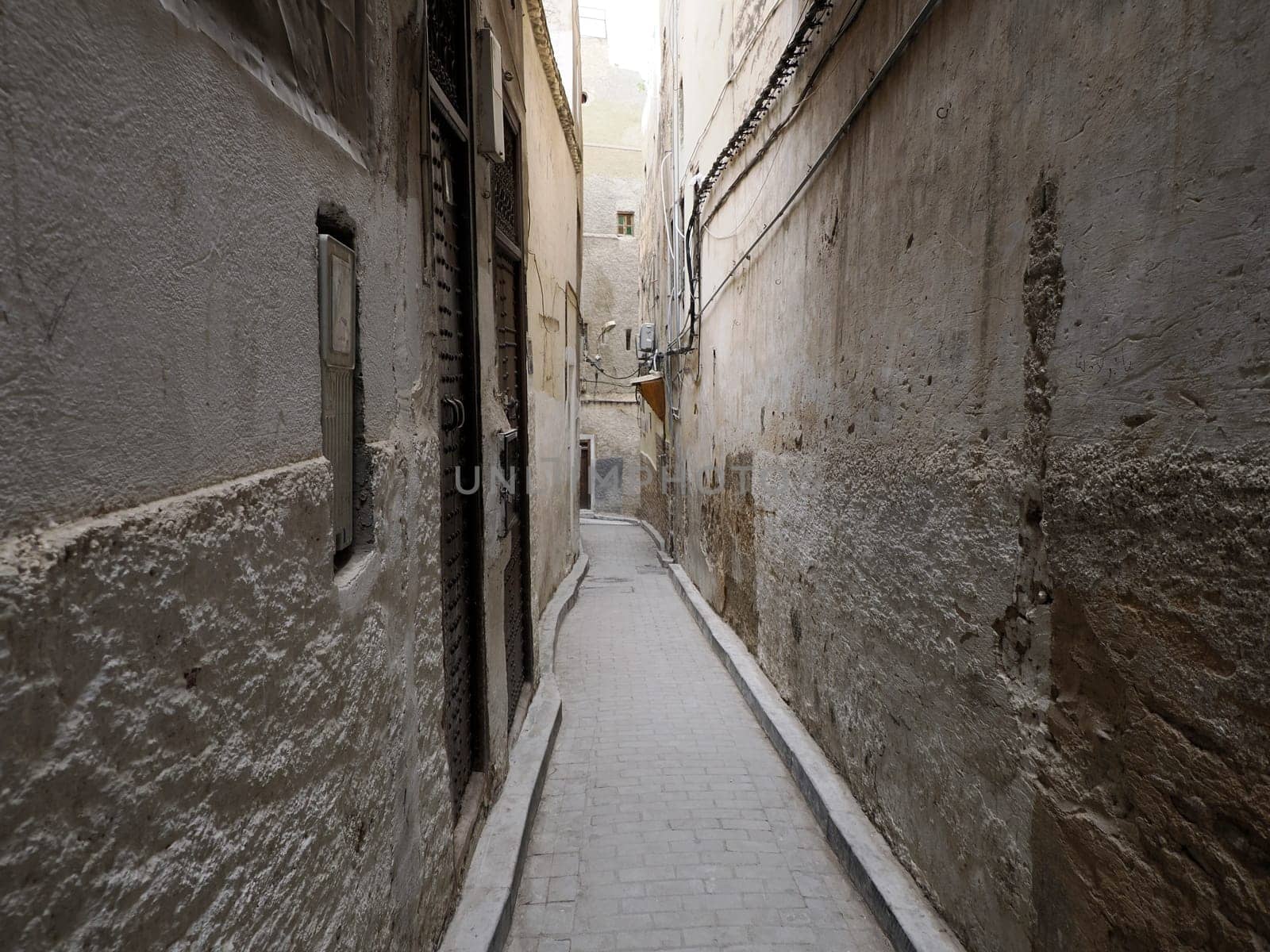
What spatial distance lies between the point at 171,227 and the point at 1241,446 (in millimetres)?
2008

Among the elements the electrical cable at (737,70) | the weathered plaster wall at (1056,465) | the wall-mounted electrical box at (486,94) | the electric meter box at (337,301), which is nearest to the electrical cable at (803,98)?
the weathered plaster wall at (1056,465)

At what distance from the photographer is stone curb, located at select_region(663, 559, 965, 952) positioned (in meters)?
2.92

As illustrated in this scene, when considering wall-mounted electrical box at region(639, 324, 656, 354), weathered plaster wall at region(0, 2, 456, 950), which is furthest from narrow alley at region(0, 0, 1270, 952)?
wall-mounted electrical box at region(639, 324, 656, 354)

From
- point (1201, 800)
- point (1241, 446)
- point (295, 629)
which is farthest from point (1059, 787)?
point (295, 629)

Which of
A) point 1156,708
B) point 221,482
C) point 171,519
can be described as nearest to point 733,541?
point 1156,708

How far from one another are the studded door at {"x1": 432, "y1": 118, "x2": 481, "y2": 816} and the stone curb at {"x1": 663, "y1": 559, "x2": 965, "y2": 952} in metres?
1.77

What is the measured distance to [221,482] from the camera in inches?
48.3

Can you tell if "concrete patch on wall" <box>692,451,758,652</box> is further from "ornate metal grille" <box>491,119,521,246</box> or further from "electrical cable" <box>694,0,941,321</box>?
"ornate metal grille" <box>491,119,521,246</box>

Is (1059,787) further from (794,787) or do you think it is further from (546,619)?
(546,619)

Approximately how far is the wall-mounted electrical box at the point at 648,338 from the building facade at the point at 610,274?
924 cm

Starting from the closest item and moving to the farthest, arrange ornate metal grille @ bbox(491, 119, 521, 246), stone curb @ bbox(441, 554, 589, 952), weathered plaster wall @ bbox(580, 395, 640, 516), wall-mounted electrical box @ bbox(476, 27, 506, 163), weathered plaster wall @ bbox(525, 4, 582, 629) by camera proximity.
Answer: stone curb @ bbox(441, 554, 589, 952)
wall-mounted electrical box @ bbox(476, 27, 506, 163)
ornate metal grille @ bbox(491, 119, 521, 246)
weathered plaster wall @ bbox(525, 4, 582, 629)
weathered plaster wall @ bbox(580, 395, 640, 516)

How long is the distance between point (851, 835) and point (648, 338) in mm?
11773

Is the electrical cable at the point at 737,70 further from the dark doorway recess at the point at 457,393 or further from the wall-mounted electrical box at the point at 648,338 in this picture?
the wall-mounted electrical box at the point at 648,338

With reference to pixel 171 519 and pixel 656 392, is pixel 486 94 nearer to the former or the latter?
pixel 171 519
